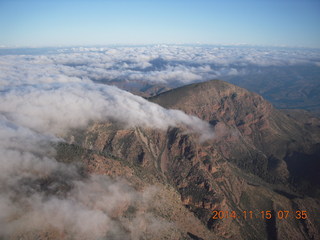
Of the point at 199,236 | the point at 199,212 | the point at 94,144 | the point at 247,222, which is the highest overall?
the point at 94,144

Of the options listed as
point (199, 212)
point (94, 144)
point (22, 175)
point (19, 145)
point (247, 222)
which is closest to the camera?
point (22, 175)

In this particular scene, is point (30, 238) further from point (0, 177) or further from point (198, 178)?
point (198, 178)

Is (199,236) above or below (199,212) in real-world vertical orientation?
above

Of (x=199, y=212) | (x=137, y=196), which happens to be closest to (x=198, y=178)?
(x=199, y=212)

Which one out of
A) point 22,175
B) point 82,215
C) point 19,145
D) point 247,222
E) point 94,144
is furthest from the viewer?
point 94,144

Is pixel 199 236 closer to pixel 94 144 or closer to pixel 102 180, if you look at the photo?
pixel 102 180

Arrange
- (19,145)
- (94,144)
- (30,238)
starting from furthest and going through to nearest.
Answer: (94,144)
(19,145)
(30,238)

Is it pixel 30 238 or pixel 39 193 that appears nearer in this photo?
pixel 30 238

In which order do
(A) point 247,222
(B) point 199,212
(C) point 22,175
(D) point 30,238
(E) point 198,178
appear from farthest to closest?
1. (E) point 198,178
2. (A) point 247,222
3. (B) point 199,212
4. (C) point 22,175
5. (D) point 30,238

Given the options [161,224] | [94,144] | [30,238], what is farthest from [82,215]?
[94,144]
